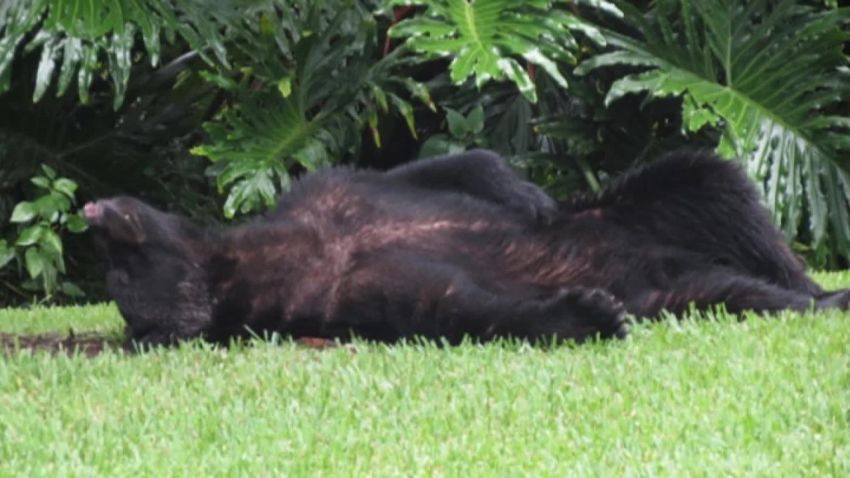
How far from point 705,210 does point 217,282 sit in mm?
1590

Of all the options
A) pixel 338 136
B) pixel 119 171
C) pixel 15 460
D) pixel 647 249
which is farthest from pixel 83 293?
pixel 15 460

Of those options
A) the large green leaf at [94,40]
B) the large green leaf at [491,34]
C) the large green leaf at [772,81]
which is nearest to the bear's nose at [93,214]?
the large green leaf at [491,34]

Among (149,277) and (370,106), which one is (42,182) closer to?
(370,106)

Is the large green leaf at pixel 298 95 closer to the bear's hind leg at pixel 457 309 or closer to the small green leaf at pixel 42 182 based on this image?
the small green leaf at pixel 42 182

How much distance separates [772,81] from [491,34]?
2.15m

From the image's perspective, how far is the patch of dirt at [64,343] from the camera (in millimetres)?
4371

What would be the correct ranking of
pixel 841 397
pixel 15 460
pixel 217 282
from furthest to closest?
pixel 217 282 < pixel 841 397 < pixel 15 460

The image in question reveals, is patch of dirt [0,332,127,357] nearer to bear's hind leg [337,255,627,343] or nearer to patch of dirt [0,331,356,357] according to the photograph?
patch of dirt [0,331,356,357]

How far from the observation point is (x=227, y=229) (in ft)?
14.4

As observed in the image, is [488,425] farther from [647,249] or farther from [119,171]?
[119,171]

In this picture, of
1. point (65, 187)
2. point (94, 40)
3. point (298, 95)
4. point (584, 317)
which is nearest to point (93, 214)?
point (584, 317)

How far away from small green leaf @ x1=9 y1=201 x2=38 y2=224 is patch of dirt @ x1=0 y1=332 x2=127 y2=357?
241 cm

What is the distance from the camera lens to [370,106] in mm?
7406

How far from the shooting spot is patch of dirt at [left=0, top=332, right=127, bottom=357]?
4.37m
